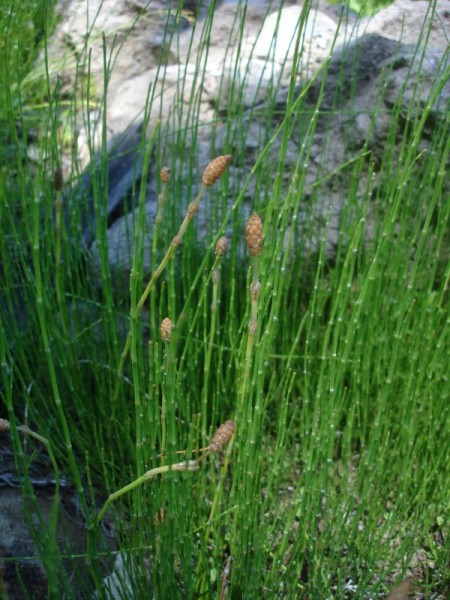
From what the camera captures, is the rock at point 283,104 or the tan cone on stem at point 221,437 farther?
the rock at point 283,104

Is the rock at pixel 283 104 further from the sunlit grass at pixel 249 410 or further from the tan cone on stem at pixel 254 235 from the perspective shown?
the tan cone on stem at pixel 254 235

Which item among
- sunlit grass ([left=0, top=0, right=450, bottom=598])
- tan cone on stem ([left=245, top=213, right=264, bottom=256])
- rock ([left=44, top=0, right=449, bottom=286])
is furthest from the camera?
rock ([left=44, top=0, right=449, bottom=286])

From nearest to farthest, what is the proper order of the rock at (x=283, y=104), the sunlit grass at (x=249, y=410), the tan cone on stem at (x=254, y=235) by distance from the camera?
1. the tan cone on stem at (x=254, y=235)
2. the sunlit grass at (x=249, y=410)
3. the rock at (x=283, y=104)

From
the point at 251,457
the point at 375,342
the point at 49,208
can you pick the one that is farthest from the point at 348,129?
the point at 251,457

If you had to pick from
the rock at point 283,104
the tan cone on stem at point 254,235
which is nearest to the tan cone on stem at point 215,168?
the tan cone on stem at point 254,235

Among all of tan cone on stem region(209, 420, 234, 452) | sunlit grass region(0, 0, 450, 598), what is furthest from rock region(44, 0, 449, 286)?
tan cone on stem region(209, 420, 234, 452)

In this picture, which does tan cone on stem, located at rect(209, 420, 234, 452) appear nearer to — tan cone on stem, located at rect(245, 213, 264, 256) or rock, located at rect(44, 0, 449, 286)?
tan cone on stem, located at rect(245, 213, 264, 256)

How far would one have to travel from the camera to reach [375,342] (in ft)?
4.99

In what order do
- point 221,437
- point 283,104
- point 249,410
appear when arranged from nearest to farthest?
point 221,437 → point 249,410 → point 283,104

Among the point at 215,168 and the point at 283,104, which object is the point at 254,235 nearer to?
the point at 215,168

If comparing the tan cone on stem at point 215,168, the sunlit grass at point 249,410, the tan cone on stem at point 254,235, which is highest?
the tan cone on stem at point 215,168

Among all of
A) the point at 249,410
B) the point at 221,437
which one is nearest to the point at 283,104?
the point at 249,410

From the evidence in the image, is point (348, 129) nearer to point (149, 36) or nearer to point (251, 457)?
point (251, 457)

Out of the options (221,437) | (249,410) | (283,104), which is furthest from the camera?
(283,104)
